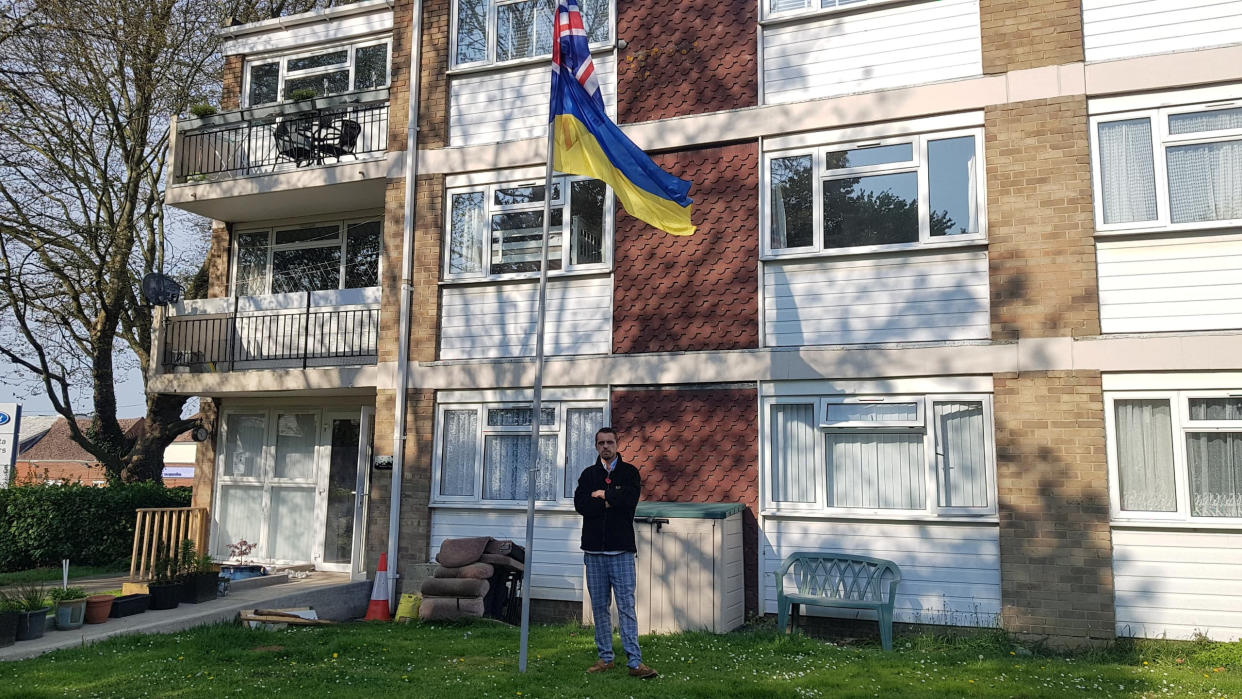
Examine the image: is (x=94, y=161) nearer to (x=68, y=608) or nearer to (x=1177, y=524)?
(x=68, y=608)

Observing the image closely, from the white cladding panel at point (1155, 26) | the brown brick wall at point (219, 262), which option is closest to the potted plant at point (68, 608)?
the brown brick wall at point (219, 262)

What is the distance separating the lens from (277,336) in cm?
1478

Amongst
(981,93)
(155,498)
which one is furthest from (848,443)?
(155,498)

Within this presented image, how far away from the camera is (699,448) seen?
35.8ft

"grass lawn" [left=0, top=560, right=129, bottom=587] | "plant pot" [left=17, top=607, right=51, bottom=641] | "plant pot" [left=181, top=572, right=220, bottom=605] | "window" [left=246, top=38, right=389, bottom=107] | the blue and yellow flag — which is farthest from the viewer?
"window" [left=246, top=38, right=389, bottom=107]

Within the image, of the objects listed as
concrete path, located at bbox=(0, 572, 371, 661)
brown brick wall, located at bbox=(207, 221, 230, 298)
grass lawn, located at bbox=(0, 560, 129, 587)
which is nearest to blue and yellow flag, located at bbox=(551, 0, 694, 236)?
concrete path, located at bbox=(0, 572, 371, 661)

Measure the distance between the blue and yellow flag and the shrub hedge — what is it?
478 inches

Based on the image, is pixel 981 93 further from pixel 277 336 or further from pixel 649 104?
pixel 277 336

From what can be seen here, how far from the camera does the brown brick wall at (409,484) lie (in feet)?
40.2

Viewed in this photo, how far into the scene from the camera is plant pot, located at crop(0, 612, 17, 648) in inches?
355

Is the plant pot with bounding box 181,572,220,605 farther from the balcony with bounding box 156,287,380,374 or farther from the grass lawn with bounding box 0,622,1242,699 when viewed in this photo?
the balcony with bounding box 156,287,380,374

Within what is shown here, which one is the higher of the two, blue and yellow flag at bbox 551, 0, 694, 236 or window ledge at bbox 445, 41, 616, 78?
window ledge at bbox 445, 41, 616, 78

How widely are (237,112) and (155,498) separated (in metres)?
7.62

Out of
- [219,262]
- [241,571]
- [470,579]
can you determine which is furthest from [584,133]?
[219,262]
